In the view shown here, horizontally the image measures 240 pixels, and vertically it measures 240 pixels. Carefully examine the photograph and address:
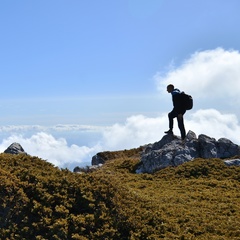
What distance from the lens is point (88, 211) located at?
12.8 metres

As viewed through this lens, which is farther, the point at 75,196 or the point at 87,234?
the point at 75,196

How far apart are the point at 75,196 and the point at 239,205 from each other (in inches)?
277

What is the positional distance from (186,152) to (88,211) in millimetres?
16481

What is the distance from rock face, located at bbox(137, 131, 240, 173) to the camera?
A: 2724 centimetres

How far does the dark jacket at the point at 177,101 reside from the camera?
29.6 m

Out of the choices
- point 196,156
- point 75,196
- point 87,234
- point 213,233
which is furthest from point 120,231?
point 196,156

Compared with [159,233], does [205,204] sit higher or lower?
higher

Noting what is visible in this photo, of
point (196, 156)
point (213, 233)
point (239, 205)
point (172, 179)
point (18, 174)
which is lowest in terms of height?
point (213, 233)

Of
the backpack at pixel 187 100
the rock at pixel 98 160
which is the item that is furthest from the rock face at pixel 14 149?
the backpack at pixel 187 100

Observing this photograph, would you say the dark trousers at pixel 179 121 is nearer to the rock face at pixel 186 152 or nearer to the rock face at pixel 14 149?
the rock face at pixel 186 152

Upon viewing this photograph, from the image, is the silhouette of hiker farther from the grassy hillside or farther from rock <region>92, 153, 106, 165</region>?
the grassy hillside

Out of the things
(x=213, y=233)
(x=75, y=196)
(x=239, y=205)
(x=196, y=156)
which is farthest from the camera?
(x=196, y=156)

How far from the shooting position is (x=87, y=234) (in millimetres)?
11797

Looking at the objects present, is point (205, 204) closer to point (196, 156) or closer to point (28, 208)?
point (28, 208)
